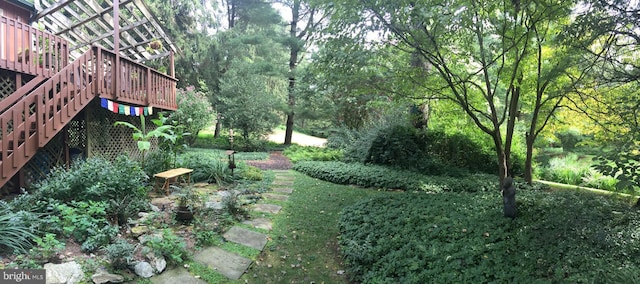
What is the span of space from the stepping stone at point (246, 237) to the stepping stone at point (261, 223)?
0.21m

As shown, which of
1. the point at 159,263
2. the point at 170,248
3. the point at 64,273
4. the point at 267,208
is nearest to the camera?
the point at 64,273

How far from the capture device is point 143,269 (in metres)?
2.63

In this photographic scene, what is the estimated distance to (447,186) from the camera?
19.3 ft

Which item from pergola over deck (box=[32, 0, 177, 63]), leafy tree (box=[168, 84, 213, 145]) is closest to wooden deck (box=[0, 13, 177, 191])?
pergola over deck (box=[32, 0, 177, 63])

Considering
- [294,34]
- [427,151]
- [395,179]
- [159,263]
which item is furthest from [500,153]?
[294,34]

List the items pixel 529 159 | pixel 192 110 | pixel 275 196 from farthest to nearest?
pixel 192 110
pixel 529 159
pixel 275 196

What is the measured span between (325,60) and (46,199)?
13.7 feet

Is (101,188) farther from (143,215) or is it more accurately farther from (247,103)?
(247,103)

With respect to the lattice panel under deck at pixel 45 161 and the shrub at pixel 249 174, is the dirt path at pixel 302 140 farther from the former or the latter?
the lattice panel under deck at pixel 45 161

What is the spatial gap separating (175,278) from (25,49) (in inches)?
189

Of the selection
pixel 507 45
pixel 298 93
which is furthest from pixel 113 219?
pixel 298 93

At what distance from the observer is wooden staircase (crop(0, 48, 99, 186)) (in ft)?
11.5

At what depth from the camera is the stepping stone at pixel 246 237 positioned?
3.52 meters

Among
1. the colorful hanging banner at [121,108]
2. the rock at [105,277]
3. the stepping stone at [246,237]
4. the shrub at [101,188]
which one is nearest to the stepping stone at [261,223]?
the stepping stone at [246,237]
